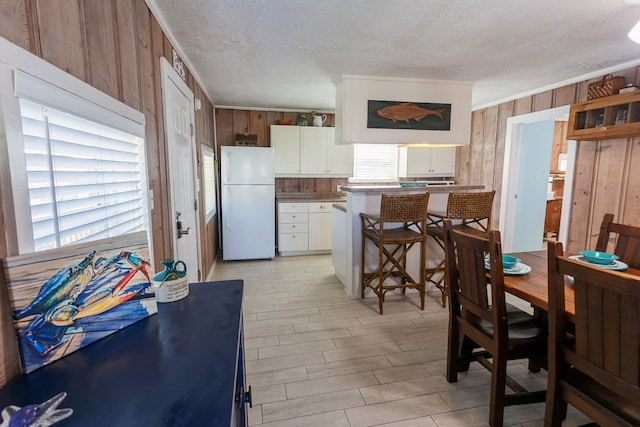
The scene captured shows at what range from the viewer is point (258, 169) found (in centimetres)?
445

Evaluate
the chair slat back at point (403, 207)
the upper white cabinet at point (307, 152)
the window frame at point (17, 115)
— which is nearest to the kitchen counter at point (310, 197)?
the upper white cabinet at point (307, 152)

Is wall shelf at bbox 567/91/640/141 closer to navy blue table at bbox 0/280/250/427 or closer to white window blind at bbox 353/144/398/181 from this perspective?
white window blind at bbox 353/144/398/181

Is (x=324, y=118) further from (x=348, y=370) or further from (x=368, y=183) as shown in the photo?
(x=348, y=370)

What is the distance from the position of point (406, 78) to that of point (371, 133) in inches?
27.2

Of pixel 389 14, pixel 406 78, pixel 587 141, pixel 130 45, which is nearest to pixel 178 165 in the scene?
pixel 130 45

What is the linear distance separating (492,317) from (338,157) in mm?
3867

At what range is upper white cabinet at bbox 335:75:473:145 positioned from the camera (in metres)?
3.32

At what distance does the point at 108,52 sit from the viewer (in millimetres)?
1316

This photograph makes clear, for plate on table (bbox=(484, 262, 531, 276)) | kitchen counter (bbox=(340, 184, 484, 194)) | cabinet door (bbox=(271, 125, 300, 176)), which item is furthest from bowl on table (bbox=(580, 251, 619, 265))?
cabinet door (bbox=(271, 125, 300, 176))

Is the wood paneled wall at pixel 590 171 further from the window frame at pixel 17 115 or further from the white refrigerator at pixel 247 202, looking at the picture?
the window frame at pixel 17 115

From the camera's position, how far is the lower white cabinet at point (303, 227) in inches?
188

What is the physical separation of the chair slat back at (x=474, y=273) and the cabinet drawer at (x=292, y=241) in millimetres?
3123

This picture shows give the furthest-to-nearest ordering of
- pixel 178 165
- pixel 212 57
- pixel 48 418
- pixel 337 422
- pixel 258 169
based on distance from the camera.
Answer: pixel 258 169 → pixel 212 57 → pixel 178 165 → pixel 337 422 → pixel 48 418

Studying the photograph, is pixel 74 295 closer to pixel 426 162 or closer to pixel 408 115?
pixel 408 115
